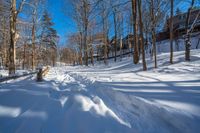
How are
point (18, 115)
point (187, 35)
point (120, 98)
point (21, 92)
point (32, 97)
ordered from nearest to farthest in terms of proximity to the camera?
1. point (18, 115)
2. point (120, 98)
3. point (32, 97)
4. point (21, 92)
5. point (187, 35)

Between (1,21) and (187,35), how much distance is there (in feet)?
72.3

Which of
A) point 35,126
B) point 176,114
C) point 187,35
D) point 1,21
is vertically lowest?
point 35,126

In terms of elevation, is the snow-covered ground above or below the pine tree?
below

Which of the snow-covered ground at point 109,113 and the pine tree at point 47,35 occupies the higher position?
the pine tree at point 47,35

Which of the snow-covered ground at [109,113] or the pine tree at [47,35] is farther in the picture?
the pine tree at [47,35]

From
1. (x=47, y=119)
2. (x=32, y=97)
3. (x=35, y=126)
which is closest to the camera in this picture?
(x=35, y=126)

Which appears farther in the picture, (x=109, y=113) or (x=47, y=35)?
(x=47, y=35)

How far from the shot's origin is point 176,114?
3.79 metres

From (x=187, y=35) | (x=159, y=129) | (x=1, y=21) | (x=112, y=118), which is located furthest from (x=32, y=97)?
(x=1, y=21)

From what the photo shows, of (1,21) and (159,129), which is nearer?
(159,129)

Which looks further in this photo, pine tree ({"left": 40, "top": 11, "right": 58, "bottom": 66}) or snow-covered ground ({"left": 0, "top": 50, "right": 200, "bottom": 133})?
pine tree ({"left": 40, "top": 11, "right": 58, "bottom": 66})

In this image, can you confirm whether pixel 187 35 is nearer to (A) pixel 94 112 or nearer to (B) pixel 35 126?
(A) pixel 94 112

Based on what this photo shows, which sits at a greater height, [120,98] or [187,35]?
[187,35]

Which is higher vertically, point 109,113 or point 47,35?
point 47,35
